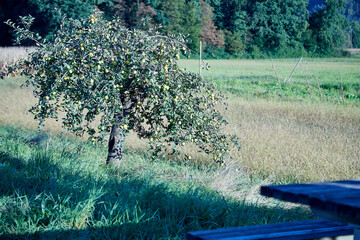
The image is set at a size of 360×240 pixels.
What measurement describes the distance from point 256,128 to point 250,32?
135 feet

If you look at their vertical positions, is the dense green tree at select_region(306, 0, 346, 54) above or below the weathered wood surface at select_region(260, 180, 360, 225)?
above

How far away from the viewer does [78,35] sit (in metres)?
5.12

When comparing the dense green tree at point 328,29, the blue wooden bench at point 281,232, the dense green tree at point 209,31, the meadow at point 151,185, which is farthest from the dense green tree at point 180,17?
the blue wooden bench at point 281,232

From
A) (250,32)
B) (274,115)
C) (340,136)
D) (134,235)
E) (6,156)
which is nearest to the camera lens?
(134,235)

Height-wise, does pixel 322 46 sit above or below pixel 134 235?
above

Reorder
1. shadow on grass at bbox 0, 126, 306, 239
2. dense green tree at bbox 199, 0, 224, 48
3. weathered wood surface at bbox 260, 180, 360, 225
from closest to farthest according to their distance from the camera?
1. weathered wood surface at bbox 260, 180, 360, 225
2. shadow on grass at bbox 0, 126, 306, 239
3. dense green tree at bbox 199, 0, 224, 48

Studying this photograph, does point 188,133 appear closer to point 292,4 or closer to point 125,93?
point 125,93

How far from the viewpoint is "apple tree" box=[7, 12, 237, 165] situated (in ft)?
15.5

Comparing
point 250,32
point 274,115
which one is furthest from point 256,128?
point 250,32

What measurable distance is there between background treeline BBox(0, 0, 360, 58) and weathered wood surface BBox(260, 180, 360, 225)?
123ft

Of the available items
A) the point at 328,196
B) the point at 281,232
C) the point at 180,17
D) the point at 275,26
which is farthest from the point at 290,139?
the point at 275,26

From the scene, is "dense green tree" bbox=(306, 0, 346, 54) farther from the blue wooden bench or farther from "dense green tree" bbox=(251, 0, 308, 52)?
the blue wooden bench

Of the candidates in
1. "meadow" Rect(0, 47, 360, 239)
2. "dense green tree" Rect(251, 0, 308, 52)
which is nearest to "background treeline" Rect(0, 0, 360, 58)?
"dense green tree" Rect(251, 0, 308, 52)

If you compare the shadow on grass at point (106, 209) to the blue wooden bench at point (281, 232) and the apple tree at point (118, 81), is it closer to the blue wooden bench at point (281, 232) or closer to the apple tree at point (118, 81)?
the apple tree at point (118, 81)
